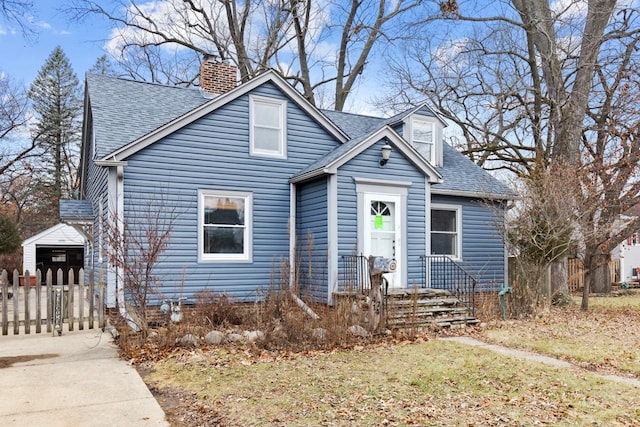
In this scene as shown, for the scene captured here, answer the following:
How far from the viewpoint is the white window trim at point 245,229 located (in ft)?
38.1

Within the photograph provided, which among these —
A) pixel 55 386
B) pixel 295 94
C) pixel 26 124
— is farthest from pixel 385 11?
pixel 55 386

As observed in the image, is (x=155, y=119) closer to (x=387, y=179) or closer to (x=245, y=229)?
(x=245, y=229)

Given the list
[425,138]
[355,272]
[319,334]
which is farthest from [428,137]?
[319,334]

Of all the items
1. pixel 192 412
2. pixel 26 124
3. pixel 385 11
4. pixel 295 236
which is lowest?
pixel 192 412

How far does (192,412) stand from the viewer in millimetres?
5453

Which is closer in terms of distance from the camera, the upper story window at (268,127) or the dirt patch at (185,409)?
the dirt patch at (185,409)

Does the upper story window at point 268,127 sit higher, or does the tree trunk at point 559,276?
the upper story window at point 268,127

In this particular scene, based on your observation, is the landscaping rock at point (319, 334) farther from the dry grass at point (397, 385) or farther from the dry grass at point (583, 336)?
the dry grass at point (583, 336)

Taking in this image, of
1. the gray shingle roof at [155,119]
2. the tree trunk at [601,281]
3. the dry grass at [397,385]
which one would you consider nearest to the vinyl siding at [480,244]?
the gray shingle roof at [155,119]

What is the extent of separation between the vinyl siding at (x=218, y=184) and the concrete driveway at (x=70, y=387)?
275cm

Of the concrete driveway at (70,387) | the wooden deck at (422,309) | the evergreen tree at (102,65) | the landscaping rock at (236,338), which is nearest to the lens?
the concrete driveway at (70,387)

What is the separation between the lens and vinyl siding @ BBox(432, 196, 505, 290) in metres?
15.3

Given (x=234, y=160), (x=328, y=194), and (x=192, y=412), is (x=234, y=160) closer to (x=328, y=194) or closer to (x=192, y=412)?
(x=328, y=194)

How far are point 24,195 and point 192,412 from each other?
34.4 metres
